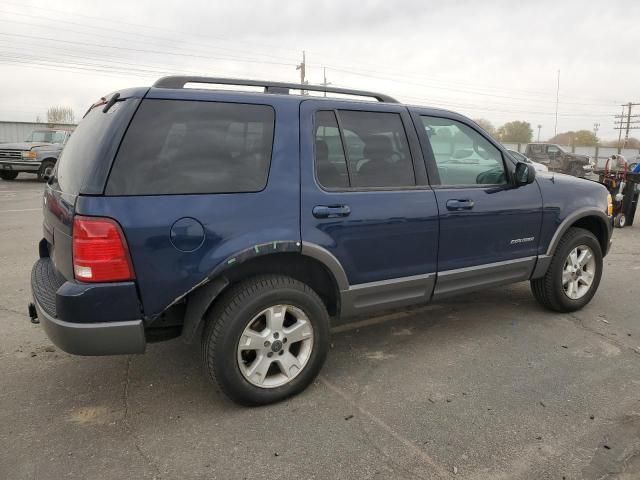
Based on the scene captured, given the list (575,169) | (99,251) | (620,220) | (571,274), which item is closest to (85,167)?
(99,251)

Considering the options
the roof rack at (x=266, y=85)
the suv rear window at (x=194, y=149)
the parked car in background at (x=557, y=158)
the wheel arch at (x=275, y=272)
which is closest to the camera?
the suv rear window at (x=194, y=149)

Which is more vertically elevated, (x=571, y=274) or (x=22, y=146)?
(x=22, y=146)

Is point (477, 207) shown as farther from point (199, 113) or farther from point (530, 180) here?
point (199, 113)

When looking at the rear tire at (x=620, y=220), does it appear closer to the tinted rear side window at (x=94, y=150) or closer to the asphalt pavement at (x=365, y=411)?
the asphalt pavement at (x=365, y=411)

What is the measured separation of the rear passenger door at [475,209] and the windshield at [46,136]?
17.1m

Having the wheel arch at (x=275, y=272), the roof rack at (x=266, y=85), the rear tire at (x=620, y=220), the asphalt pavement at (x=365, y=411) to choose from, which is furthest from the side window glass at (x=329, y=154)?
the rear tire at (x=620, y=220)

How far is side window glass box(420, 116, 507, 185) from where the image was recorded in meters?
3.67

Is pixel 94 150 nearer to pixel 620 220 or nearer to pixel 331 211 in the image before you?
pixel 331 211

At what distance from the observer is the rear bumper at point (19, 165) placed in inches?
652

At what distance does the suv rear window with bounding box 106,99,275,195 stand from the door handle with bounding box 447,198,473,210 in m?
1.39

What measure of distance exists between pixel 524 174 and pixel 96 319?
10.5 ft

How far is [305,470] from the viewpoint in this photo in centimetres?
242

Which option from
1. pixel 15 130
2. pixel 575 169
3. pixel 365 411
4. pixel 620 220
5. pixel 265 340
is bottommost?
pixel 365 411

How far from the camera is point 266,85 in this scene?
10.5 feet
